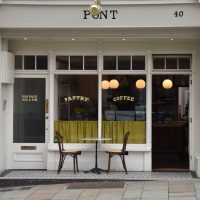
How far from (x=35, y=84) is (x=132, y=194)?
14.6 ft

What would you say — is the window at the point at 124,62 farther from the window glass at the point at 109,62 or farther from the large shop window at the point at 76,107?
the large shop window at the point at 76,107

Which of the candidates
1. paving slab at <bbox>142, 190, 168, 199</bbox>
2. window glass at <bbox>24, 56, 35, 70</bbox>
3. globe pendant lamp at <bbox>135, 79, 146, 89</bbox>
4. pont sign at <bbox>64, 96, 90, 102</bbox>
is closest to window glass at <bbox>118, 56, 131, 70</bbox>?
globe pendant lamp at <bbox>135, 79, 146, 89</bbox>

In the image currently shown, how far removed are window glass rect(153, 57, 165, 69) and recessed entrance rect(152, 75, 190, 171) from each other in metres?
1.90

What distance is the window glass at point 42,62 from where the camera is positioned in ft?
44.8

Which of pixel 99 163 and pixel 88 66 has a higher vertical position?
pixel 88 66

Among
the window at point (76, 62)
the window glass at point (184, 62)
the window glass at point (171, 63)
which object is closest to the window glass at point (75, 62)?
the window at point (76, 62)

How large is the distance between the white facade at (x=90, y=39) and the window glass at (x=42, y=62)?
16 cm

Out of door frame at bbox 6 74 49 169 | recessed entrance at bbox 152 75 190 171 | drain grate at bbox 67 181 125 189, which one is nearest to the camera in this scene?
drain grate at bbox 67 181 125 189

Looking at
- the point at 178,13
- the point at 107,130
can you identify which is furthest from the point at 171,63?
the point at 107,130

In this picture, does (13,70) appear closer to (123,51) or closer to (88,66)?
(88,66)

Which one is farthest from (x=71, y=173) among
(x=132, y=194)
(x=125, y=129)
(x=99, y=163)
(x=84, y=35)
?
(x=84, y=35)

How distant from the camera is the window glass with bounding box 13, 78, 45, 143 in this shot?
45.0 ft

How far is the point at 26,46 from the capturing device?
1358 centimetres

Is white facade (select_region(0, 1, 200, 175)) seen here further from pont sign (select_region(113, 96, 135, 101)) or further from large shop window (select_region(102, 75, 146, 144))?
pont sign (select_region(113, 96, 135, 101))
